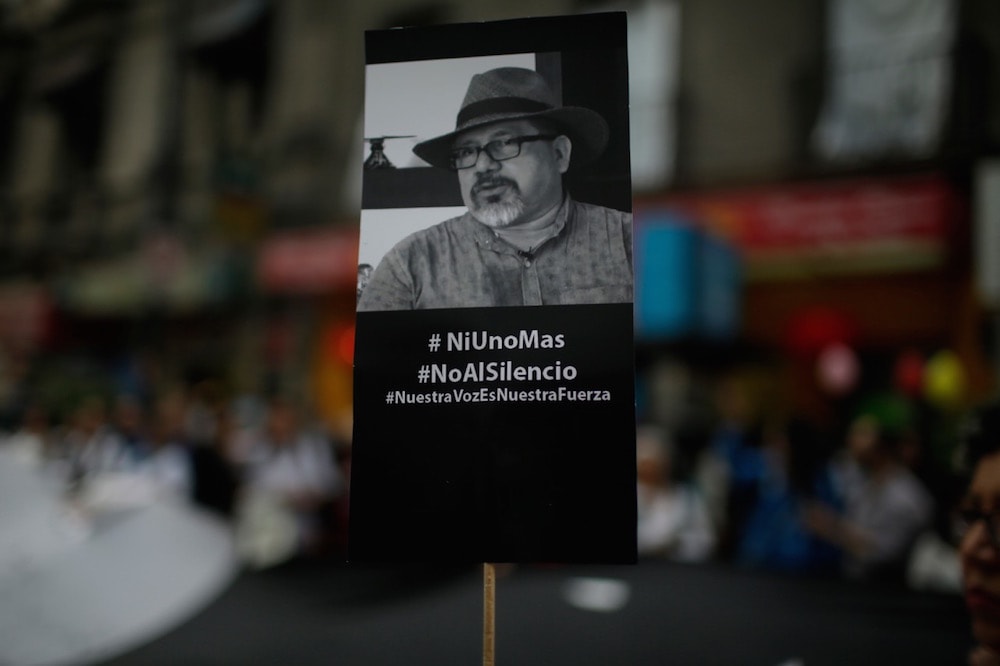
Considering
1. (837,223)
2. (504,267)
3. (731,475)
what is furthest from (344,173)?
(504,267)

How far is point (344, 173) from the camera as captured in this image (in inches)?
548

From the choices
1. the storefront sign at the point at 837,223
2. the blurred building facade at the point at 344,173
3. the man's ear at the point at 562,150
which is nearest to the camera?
the man's ear at the point at 562,150

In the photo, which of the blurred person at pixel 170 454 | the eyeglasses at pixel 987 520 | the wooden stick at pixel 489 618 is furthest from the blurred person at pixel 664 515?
the wooden stick at pixel 489 618

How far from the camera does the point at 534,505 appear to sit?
1.88 m

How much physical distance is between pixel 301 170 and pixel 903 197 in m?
9.07

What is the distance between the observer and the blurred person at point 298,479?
670cm

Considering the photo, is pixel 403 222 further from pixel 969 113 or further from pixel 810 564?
pixel 969 113

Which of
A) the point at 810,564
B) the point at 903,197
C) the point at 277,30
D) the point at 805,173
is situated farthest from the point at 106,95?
the point at 810,564

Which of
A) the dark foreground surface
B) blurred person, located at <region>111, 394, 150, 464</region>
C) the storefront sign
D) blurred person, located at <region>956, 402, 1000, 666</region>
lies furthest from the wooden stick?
the storefront sign

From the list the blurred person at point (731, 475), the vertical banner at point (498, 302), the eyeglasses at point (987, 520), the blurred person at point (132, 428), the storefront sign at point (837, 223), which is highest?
the storefront sign at point (837, 223)

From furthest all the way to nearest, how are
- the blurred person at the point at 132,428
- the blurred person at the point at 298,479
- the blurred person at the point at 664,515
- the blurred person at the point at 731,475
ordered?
the blurred person at the point at 132,428
the blurred person at the point at 731,475
the blurred person at the point at 298,479
the blurred person at the point at 664,515

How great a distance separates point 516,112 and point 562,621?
1.54m

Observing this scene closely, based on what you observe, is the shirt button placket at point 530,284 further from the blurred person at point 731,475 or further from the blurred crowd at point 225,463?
the blurred person at point 731,475

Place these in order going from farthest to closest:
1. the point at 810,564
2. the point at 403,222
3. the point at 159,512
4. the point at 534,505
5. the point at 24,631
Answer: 1. the point at 810,564
2. the point at 159,512
3. the point at 24,631
4. the point at 403,222
5. the point at 534,505
